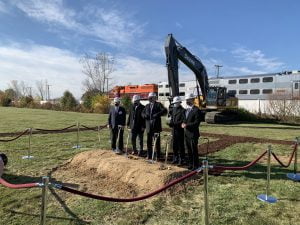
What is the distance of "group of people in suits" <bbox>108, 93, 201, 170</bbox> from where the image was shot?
27.1ft

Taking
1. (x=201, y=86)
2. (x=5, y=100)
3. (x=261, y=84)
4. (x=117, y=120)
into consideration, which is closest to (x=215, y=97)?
(x=201, y=86)

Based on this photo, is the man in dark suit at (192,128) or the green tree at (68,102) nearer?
the man in dark suit at (192,128)

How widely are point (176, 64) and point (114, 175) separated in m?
8.03

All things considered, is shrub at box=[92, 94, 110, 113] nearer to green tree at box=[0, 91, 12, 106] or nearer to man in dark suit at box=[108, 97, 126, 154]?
green tree at box=[0, 91, 12, 106]

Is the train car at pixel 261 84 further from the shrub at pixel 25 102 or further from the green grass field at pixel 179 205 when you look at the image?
the shrub at pixel 25 102

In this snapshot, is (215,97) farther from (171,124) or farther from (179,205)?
Result: (179,205)

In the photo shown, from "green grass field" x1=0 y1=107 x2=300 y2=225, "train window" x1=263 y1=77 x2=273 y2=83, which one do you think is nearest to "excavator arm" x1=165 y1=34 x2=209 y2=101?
"green grass field" x1=0 y1=107 x2=300 y2=225

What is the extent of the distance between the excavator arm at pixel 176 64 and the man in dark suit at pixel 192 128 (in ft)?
13.5

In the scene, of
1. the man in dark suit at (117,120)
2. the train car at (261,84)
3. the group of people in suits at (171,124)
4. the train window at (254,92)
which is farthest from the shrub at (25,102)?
the group of people in suits at (171,124)

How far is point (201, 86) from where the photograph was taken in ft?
71.9

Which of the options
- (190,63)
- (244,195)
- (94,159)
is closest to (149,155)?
(94,159)

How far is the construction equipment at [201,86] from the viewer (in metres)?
13.5

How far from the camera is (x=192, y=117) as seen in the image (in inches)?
Result: 323

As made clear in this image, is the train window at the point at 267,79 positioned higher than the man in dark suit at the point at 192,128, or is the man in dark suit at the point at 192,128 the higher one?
the train window at the point at 267,79
